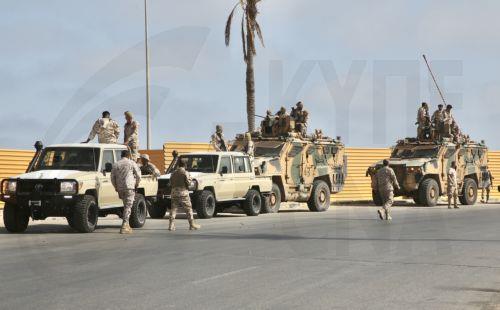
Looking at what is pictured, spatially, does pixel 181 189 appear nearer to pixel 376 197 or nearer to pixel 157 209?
pixel 157 209

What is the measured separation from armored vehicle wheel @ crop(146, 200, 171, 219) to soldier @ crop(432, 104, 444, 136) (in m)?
14.0

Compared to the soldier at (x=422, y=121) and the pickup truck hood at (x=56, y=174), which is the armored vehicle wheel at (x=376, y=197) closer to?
the soldier at (x=422, y=121)

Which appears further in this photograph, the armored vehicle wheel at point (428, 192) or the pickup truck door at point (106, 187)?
the armored vehicle wheel at point (428, 192)

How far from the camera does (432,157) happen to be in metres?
32.0

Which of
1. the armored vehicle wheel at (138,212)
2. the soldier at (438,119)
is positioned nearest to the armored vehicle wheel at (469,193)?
the soldier at (438,119)

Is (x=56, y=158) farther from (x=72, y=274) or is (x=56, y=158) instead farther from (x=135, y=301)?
(x=135, y=301)

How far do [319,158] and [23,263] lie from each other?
59.7 ft

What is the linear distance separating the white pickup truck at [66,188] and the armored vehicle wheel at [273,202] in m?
8.16

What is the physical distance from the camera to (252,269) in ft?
36.4

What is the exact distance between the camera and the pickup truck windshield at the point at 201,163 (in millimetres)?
23078

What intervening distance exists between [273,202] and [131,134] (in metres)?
7.54

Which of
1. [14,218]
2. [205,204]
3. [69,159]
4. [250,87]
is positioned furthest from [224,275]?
[250,87]

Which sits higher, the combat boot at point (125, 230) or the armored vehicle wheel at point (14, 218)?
the armored vehicle wheel at point (14, 218)

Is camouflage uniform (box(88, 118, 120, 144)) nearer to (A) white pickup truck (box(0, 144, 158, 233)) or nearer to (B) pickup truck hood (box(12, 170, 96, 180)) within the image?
(A) white pickup truck (box(0, 144, 158, 233))
